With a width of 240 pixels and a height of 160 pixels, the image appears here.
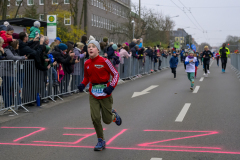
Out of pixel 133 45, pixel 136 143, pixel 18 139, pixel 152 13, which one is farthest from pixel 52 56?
pixel 152 13

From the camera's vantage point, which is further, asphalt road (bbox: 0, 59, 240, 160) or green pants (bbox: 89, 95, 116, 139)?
green pants (bbox: 89, 95, 116, 139)

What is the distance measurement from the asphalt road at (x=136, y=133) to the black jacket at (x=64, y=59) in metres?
1.72

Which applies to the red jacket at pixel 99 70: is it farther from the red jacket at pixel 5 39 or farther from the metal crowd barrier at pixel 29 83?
the red jacket at pixel 5 39

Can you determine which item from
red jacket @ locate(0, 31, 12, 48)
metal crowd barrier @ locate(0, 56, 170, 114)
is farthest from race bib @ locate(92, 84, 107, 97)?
red jacket @ locate(0, 31, 12, 48)

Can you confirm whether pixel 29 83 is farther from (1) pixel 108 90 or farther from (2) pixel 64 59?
(1) pixel 108 90

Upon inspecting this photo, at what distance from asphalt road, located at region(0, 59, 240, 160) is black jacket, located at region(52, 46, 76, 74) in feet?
5.64

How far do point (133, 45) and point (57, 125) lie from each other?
1457 centimetres

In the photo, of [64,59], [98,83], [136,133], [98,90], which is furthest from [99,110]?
[64,59]

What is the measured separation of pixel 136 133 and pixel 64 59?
236 inches

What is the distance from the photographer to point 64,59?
1258 centimetres

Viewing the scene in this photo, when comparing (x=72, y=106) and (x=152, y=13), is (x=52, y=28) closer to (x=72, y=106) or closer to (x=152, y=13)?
(x=72, y=106)

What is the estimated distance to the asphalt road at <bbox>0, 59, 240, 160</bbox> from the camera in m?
5.72

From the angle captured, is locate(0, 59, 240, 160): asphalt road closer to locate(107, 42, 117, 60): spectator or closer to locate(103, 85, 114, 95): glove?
locate(103, 85, 114, 95): glove

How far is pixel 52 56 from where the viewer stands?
11680 millimetres
